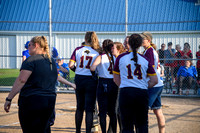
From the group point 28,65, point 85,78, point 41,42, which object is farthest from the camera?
point 85,78

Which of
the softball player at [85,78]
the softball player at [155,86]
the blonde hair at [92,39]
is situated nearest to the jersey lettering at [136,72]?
the softball player at [155,86]

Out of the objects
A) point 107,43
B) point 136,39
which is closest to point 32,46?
point 136,39

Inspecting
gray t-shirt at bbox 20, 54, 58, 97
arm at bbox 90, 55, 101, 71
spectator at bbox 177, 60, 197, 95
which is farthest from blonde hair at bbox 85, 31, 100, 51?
spectator at bbox 177, 60, 197, 95

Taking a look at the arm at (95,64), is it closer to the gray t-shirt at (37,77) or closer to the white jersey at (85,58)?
the white jersey at (85,58)

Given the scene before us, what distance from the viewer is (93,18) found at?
18.9 m

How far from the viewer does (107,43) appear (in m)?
5.68

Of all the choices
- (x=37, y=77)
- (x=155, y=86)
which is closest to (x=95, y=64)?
(x=155, y=86)

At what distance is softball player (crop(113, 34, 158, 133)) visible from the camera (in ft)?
13.7

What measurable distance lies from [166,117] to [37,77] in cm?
478

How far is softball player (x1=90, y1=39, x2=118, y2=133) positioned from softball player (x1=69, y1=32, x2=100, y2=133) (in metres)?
0.15

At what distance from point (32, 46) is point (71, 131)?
9.00 ft

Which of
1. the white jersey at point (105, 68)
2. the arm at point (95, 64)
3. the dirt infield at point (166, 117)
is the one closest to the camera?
the arm at point (95, 64)

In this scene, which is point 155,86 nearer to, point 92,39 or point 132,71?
point 132,71

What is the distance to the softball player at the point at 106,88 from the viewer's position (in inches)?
217
